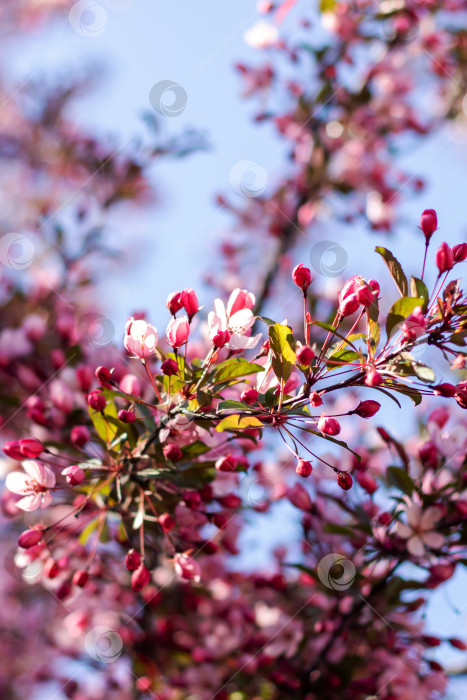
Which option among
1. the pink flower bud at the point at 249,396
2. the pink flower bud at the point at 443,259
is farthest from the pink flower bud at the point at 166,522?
the pink flower bud at the point at 443,259

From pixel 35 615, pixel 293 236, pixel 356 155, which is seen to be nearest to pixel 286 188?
pixel 293 236

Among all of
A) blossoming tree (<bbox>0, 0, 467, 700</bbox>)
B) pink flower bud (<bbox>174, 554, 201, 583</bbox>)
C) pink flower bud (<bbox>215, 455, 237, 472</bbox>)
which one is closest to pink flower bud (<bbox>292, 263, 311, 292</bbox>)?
blossoming tree (<bbox>0, 0, 467, 700</bbox>)

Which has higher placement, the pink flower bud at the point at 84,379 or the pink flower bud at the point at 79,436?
the pink flower bud at the point at 79,436

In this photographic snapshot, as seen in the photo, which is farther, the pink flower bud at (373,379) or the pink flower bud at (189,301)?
Answer: the pink flower bud at (189,301)

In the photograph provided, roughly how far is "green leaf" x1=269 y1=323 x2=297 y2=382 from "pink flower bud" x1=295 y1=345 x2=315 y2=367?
81 mm

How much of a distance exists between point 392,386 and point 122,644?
58.4 inches

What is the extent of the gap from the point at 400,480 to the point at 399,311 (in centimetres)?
53

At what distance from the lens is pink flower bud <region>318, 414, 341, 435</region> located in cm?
97

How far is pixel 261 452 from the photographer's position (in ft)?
7.16

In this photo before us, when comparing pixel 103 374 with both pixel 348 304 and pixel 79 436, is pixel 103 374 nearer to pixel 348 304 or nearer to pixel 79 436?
pixel 79 436

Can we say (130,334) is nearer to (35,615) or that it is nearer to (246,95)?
(246,95)

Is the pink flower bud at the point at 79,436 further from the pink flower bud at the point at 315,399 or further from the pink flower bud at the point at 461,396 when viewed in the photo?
the pink flower bud at the point at 461,396

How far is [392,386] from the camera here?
979 millimetres

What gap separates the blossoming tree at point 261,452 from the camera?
1059mm
